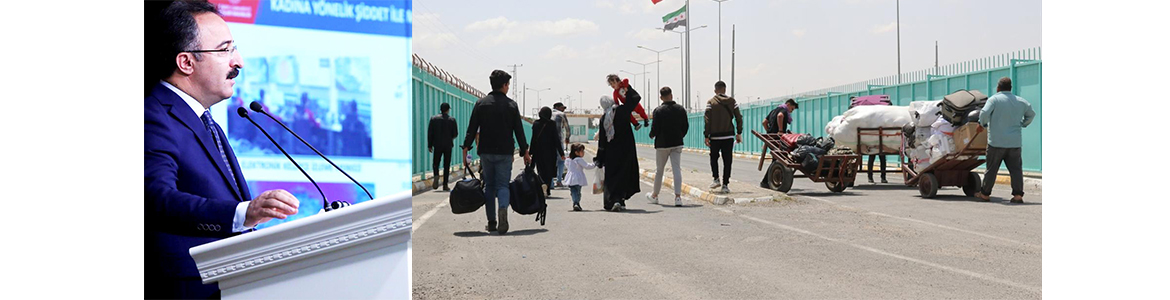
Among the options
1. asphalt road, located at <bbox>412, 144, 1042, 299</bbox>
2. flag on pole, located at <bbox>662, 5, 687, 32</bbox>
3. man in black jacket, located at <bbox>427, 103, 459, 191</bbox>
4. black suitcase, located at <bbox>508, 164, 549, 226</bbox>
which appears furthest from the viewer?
flag on pole, located at <bbox>662, 5, 687, 32</bbox>

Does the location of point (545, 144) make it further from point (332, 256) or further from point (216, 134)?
point (216, 134)

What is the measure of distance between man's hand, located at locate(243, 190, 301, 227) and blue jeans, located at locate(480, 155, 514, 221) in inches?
180

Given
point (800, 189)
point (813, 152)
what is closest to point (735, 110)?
point (813, 152)

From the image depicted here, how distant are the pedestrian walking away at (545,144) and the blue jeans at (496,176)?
6.38ft

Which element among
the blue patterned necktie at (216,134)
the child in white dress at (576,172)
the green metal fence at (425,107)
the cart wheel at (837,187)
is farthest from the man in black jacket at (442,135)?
the blue patterned necktie at (216,134)

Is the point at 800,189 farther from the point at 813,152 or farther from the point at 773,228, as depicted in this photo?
the point at 773,228

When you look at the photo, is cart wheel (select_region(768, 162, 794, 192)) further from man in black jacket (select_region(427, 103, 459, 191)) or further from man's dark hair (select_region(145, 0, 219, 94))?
man's dark hair (select_region(145, 0, 219, 94))

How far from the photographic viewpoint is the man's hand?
3111mm

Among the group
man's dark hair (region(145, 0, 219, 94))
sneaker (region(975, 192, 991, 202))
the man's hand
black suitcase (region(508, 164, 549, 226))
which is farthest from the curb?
man's dark hair (region(145, 0, 219, 94))

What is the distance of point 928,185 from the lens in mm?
11797

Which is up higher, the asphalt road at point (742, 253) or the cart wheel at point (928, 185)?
the cart wheel at point (928, 185)

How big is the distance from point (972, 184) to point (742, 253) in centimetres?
633

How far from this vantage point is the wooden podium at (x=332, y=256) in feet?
10.4

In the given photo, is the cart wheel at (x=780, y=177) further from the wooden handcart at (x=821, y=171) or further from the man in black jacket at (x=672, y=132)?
the man in black jacket at (x=672, y=132)
